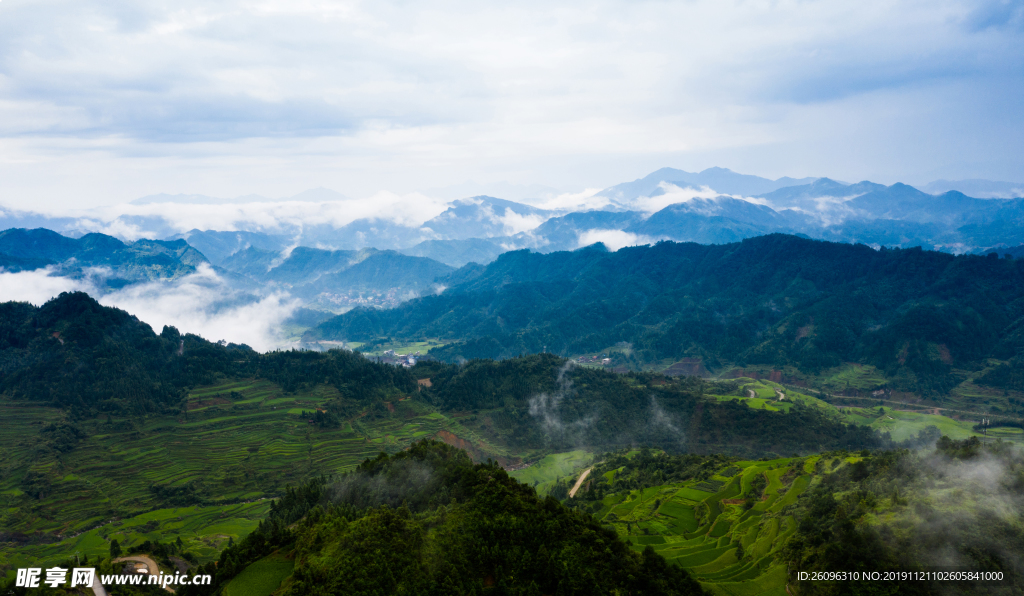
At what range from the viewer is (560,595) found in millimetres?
33594

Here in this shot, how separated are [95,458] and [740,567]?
94942 millimetres

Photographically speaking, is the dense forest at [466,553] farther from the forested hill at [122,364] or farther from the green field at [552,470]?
the forested hill at [122,364]

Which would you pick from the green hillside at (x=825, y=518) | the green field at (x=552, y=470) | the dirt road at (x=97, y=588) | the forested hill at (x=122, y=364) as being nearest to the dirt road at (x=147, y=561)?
the dirt road at (x=97, y=588)

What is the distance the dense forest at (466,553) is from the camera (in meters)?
32.9

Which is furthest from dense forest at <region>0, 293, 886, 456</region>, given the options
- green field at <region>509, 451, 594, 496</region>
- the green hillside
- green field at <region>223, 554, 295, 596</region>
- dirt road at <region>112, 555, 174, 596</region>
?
green field at <region>223, 554, 295, 596</region>

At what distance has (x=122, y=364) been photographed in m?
108

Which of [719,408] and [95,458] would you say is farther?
[719,408]

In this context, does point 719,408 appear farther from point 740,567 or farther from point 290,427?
point 290,427

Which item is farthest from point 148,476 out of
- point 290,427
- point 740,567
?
point 740,567

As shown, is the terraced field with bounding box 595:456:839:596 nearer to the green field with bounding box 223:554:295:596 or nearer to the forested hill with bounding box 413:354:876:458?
the green field with bounding box 223:554:295:596

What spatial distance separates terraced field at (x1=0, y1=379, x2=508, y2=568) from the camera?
6794 centimetres

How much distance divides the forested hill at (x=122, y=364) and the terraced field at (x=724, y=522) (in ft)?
234

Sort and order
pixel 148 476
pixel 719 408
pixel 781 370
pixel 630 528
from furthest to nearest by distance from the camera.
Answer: pixel 781 370 → pixel 719 408 → pixel 148 476 → pixel 630 528

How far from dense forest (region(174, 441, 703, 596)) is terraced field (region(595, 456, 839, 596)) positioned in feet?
27.9
